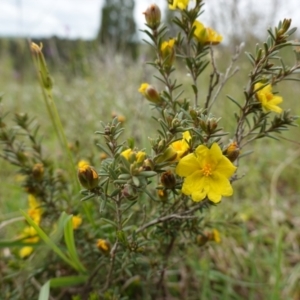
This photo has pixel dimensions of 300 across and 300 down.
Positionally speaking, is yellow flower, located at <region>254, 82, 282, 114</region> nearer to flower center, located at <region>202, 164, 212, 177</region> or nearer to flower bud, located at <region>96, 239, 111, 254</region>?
flower center, located at <region>202, 164, 212, 177</region>

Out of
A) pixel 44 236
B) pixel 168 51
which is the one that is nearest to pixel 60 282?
pixel 44 236

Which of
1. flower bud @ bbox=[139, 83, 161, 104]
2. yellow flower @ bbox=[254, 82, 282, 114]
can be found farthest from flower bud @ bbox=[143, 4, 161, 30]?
yellow flower @ bbox=[254, 82, 282, 114]

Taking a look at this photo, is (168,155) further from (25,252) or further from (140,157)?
(25,252)

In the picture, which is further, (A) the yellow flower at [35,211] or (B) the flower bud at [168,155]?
(A) the yellow flower at [35,211]

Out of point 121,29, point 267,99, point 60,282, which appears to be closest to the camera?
point 267,99

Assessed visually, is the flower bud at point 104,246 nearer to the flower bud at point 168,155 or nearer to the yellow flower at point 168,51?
the flower bud at point 168,155

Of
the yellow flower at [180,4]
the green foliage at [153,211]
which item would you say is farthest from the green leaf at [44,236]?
the yellow flower at [180,4]
